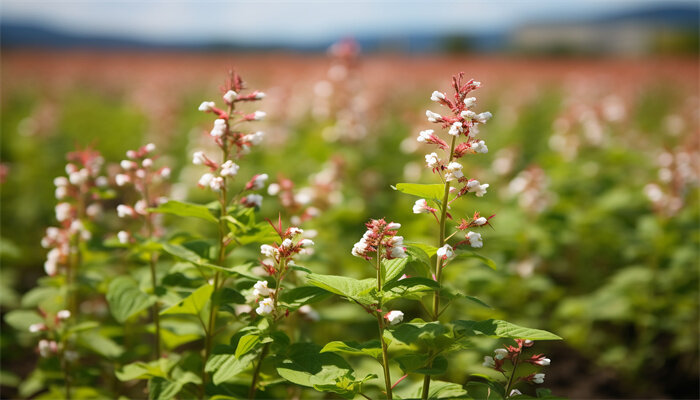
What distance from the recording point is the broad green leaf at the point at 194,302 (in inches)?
77.4

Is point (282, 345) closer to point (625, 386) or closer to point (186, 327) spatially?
point (186, 327)

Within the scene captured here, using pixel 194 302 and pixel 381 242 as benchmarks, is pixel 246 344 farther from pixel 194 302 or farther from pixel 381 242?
pixel 381 242

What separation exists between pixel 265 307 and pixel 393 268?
17.1 inches

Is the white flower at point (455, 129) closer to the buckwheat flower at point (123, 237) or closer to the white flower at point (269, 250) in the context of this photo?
the white flower at point (269, 250)

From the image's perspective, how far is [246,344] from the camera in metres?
1.71

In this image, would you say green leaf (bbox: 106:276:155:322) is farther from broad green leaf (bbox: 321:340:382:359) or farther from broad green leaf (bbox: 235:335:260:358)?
broad green leaf (bbox: 321:340:382:359)

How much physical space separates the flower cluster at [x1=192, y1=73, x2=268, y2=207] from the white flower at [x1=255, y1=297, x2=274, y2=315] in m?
0.49

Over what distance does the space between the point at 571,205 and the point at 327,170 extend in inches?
85.0

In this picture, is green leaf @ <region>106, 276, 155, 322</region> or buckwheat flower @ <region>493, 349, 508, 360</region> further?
green leaf @ <region>106, 276, 155, 322</region>

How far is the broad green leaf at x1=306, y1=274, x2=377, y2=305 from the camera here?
161 centimetres

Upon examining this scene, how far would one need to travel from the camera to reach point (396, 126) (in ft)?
30.5

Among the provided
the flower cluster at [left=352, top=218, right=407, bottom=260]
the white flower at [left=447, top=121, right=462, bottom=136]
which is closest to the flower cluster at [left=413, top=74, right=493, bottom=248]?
the white flower at [left=447, top=121, right=462, bottom=136]

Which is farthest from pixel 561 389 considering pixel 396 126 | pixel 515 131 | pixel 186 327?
pixel 396 126

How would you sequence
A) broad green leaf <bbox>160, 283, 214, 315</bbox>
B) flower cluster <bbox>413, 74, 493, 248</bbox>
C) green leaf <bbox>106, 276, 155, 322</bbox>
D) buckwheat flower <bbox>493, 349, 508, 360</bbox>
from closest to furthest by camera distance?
1. flower cluster <bbox>413, 74, 493, 248</bbox>
2. buckwheat flower <bbox>493, 349, 508, 360</bbox>
3. broad green leaf <bbox>160, 283, 214, 315</bbox>
4. green leaf <bbox>106, 276, 155, 322</bbox>
